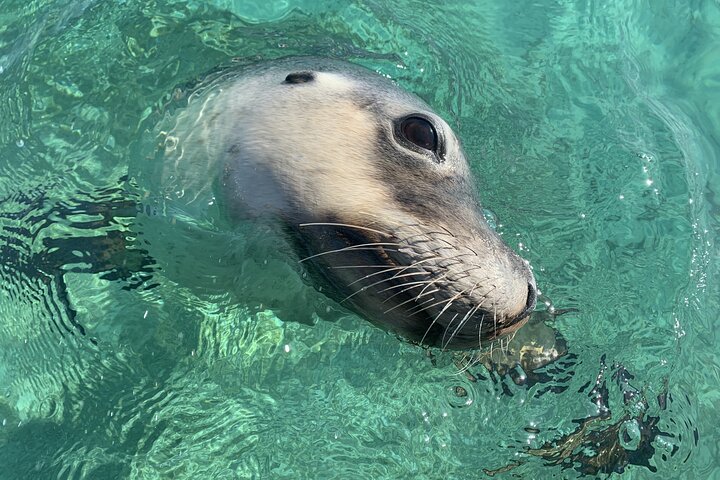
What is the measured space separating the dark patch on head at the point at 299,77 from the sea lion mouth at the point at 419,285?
0.97 metres

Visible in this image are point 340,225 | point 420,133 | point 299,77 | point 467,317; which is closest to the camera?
point 467,317

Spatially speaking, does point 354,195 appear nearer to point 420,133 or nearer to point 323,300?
point 420,133

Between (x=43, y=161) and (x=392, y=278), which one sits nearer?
(x=392, y=278)

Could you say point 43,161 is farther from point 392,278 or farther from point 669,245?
point 669,245

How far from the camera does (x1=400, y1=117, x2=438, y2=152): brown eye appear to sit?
3.36m

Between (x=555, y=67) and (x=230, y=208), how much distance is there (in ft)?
10.7

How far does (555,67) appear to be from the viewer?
589cm

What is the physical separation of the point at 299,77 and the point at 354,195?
975 millimetres

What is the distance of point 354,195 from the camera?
9.99 ft

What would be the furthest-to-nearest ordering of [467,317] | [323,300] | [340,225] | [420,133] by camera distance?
1. [323,300]
2. [420,133]
3. [340,225]
4. [467,317]

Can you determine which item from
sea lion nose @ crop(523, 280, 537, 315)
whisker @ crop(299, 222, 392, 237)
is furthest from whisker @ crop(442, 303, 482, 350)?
whisker @ crop(299, 222, 392, 237)

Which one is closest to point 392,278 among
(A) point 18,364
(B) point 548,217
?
(A) point 18,364

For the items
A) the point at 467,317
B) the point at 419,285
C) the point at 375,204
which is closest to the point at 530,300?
the point at 467,317

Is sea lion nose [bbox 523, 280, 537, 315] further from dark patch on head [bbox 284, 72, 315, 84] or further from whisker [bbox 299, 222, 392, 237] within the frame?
dark patch on head [bbox 284, 72, 315, 84]
